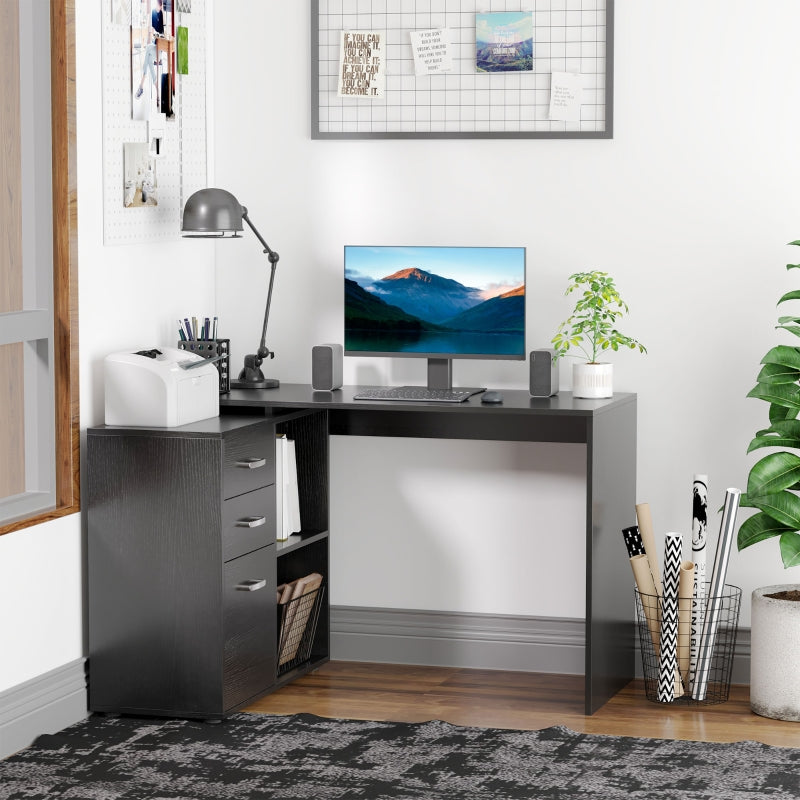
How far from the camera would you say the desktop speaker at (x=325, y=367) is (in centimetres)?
427

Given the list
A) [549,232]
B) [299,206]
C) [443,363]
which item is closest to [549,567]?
[443,363]

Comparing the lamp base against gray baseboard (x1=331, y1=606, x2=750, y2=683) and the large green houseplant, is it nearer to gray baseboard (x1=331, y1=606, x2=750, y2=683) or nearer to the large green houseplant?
gray baseboard (x1=331, y1=606, x2=750, y2=683)

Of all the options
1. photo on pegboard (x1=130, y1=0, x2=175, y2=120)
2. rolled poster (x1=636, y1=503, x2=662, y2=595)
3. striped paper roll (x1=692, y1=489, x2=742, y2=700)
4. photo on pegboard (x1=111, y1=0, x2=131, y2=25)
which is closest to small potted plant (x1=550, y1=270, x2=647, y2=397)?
rolled poster (x1=636, y1=503, x2=662, y2=595)

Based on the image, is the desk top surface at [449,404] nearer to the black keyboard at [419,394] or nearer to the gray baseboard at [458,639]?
the black keyboard at [419,394]

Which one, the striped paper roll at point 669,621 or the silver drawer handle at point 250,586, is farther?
the striped paper roll at point 669,621

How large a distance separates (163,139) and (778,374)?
6.24 feet

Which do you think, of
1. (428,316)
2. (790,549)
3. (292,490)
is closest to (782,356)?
(790,549)

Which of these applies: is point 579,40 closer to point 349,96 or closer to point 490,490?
point 349,96

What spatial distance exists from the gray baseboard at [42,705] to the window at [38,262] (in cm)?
43

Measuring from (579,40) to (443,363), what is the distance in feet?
3.44

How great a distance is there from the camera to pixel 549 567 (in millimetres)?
4465

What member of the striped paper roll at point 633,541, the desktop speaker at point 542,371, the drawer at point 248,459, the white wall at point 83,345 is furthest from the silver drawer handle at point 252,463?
the striped paper roll at point 633,541

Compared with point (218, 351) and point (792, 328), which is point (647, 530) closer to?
point (792, 328)

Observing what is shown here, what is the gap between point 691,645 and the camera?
13.4ft
